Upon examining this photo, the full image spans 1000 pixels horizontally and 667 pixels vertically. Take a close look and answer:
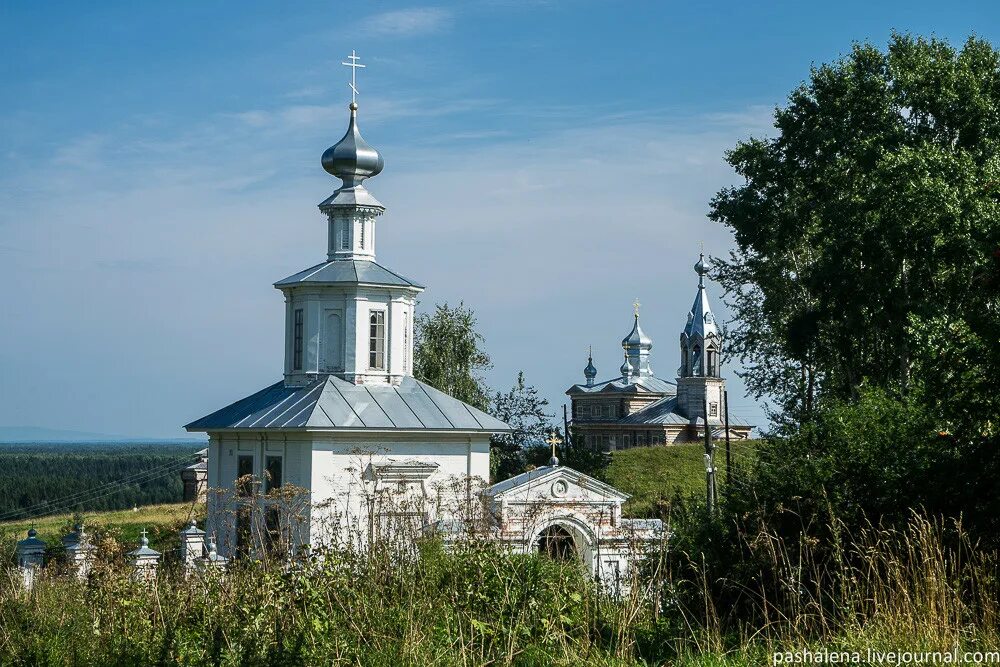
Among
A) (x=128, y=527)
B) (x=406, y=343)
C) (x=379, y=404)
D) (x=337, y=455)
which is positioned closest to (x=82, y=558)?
(x=337, y=455)

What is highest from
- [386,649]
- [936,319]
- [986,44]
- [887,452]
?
[986,44]

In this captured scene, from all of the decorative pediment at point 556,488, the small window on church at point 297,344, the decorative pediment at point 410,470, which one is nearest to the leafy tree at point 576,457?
the decorative pediment at point 410,470

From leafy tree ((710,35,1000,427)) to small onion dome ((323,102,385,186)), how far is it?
843 cm

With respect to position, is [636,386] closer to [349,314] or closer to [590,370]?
[590,370]

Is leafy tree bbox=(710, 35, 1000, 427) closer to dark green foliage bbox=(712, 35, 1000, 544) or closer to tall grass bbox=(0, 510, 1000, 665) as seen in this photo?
dark green foliage bbox=(712, 35, 1000, 544)

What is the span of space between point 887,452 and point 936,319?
1067 centimetres

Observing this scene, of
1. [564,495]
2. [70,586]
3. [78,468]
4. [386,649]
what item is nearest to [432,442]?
[564,495]

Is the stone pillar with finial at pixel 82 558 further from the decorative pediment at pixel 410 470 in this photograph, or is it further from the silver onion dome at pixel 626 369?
the silver onion dome at pixel 626 369

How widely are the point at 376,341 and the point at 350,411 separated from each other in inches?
95.6

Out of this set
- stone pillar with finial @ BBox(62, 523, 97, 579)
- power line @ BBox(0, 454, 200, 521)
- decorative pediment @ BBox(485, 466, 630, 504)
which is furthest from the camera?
power line @ BBox(0, 454, 200, 521)

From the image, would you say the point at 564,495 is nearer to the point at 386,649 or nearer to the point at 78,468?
the point at 386,649

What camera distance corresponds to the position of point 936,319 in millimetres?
19609

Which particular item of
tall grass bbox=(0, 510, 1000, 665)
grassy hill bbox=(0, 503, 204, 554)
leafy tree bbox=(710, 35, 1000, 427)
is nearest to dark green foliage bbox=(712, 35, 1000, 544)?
leafy tree bbox=(710, 35, 1000, 427)

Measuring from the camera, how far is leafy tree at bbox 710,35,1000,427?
21312mm
